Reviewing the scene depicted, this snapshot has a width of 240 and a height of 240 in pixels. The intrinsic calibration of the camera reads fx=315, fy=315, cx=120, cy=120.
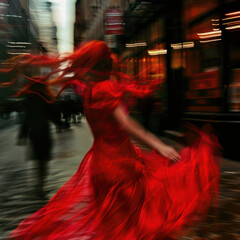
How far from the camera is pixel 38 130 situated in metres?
5.37

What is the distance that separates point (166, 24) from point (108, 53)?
11.8m

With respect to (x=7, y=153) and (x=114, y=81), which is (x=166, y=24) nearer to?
(x=7, y=153)

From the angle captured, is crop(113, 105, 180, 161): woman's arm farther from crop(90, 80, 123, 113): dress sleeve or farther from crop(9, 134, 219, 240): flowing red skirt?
crop(9, 134, 219, 240): flowing red skirt

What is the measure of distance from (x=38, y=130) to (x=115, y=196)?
11.5 feet

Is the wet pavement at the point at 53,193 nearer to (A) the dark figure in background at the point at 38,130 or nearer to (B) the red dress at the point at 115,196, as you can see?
(A) the dark figure in background at the point at 38,130

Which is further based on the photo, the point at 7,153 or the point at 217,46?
the point at 7,153

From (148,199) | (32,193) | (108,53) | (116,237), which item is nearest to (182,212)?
(148,199)

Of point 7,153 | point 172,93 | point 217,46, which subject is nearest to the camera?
point 217,46

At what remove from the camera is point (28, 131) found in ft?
17.9

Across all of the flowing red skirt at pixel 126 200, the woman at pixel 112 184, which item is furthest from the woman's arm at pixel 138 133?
the flowing red skirt at pixel 126 200

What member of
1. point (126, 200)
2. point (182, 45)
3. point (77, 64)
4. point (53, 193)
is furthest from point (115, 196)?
point (182, 45)

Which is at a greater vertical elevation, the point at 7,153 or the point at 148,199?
the point at 148,199

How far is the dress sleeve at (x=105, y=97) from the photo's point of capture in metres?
2.16

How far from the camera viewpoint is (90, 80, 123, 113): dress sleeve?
2.16m
